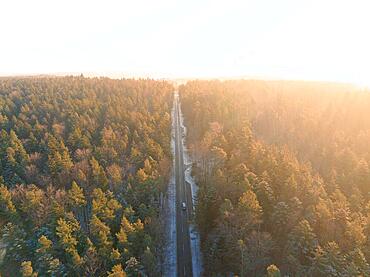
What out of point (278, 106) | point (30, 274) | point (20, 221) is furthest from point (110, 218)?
point (278, 106)

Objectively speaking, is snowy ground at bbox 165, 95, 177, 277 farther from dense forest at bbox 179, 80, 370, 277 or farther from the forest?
dense forest at bbox 179, 80, 370, 277

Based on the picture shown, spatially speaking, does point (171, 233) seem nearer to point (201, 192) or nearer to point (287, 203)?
point (201, 192)

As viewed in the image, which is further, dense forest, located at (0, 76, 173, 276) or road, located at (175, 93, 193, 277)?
road, located at (175, 93, 193, 277)

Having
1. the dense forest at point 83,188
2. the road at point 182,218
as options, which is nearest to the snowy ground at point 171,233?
the road at point 182,218

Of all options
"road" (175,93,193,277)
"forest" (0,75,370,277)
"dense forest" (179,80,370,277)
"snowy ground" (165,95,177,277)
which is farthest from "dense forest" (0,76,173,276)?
"dense forest" (179,80,370,277)

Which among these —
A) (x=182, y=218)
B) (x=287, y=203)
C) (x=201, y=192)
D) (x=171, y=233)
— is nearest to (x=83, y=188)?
(x=171, y=233)
